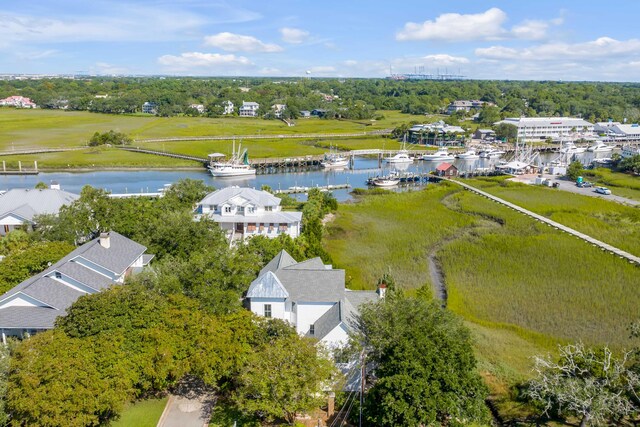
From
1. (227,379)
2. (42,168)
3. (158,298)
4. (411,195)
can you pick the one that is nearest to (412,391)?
(227,379)

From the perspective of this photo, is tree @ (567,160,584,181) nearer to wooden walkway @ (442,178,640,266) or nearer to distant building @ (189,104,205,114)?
wooden walkway @ (442,178,640,266)

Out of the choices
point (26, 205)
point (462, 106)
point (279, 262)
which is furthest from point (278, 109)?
point (279, 262)

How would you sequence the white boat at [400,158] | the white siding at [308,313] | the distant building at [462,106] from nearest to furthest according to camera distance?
the white siding at [308,313] < the white boat at [400,158] < the distant building at [462,106]

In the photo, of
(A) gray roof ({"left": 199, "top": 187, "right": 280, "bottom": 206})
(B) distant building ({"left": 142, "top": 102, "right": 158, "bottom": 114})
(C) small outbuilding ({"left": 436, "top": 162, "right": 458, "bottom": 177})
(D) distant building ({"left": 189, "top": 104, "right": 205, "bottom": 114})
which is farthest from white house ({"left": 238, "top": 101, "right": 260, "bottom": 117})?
(A) gray roof ({"left": 199, "top": 187, "right": 280, "bottom": 206})

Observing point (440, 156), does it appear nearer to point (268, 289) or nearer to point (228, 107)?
point (268, 289)

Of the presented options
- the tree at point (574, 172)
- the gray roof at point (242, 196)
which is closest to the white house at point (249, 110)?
the tree at point (574, 172)

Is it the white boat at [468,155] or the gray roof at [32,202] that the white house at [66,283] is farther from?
the white boat at [468,155]
